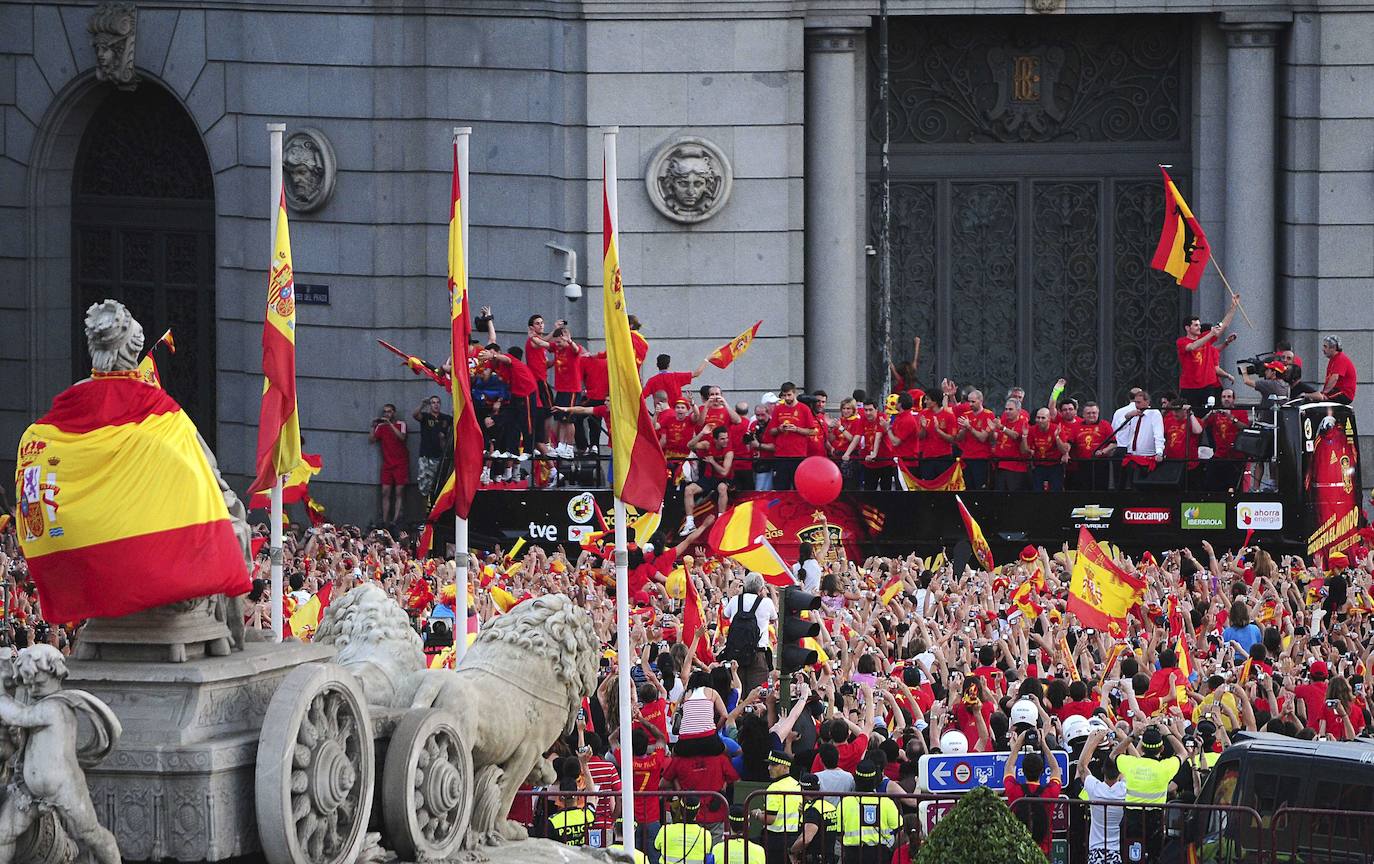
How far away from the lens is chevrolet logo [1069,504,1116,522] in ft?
91.8

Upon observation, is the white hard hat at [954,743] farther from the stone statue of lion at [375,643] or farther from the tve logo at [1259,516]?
the tve logo at [1259,516]

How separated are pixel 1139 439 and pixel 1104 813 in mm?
13882

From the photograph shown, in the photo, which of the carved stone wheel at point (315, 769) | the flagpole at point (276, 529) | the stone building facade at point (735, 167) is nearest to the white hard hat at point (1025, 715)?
the flagpole at point (276, 529)

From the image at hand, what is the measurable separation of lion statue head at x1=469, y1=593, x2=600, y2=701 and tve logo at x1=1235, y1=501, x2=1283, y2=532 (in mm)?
16099

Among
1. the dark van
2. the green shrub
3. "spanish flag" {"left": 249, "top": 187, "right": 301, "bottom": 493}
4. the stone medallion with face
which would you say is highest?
the stone medallion with face

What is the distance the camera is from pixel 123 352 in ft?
36.6

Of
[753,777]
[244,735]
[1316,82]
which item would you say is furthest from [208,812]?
[1316,82]

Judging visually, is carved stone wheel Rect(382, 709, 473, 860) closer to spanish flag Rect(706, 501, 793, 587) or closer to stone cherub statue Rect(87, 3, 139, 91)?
spanish flag Rect(706, 501, 793, 587)

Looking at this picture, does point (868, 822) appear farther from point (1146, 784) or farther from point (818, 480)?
point (818, 480)

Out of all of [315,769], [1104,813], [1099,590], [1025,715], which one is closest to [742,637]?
[1099,590]

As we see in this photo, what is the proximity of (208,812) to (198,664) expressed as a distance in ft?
2.12

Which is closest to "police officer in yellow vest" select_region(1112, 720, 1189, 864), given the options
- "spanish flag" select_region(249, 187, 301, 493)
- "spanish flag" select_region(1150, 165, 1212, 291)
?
"spanish flag" select_region(249, 187, 301, 493)

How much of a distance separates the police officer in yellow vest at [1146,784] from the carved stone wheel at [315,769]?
5.34 meters

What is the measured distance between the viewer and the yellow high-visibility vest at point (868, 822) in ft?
48.8
